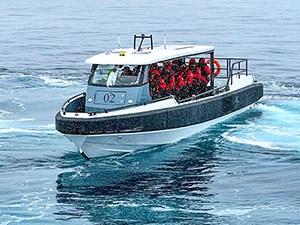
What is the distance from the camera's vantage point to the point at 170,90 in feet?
117

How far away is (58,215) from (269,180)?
756 centimetres

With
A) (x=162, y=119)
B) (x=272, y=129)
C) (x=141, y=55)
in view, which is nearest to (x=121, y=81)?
(x=141, y=55)

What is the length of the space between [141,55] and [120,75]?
4.05 feet

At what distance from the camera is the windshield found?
34.1 metres

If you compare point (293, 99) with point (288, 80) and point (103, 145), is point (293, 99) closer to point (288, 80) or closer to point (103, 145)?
point (288, 80)

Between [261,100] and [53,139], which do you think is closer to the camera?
[53,139]

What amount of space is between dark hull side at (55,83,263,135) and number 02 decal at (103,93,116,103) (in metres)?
1.61

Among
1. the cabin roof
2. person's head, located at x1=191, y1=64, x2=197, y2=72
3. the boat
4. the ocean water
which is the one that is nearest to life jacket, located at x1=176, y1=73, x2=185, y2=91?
the boat

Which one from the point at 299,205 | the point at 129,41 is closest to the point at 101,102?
the point at 299,205

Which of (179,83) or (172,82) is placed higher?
(172,82)

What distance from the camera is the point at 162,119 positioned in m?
33.6

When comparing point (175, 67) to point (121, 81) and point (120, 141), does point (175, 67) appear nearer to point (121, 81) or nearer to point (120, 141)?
point (121, 81)

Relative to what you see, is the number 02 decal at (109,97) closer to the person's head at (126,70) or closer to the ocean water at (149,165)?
the person's head at (126,70)

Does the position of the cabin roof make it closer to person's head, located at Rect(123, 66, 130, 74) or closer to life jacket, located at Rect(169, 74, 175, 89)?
person's head, located at Rect(123, 66, 130, 74)
